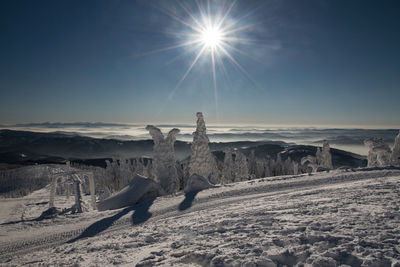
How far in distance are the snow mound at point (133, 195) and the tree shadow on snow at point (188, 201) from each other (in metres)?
3.79

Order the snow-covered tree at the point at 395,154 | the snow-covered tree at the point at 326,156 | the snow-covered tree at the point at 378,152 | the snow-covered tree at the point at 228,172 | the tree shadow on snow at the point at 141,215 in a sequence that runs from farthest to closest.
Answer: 1. the snow-covered tree at the point at 228,172
2. the snow-covered tree at the point at 326,156
3. the snow-covered tree at the point at 378,152
4. the snow-covered tree at the point at 395,154
5. the tree shadow on snow at the point at 141,215

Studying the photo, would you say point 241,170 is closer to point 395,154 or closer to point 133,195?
point 395,154

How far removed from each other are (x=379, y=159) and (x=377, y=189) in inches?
555

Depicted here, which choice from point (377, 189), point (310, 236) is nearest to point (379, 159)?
point (377, 189)

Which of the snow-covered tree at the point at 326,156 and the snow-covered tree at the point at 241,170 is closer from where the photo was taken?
the snow-covered tree at the point at 326,156

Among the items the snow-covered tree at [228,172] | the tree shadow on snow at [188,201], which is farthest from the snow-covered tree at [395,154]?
the snow-covered tree at [228,172]

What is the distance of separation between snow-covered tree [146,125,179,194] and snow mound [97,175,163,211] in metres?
4.66

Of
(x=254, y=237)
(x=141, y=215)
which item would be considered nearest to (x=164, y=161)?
(x=141, y=215)

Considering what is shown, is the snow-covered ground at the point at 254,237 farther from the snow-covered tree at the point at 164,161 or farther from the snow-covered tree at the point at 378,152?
the snow-covered tree at the point at 378,152

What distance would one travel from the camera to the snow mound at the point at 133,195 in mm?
14648

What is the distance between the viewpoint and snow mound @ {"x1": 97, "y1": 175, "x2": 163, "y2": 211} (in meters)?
14.6

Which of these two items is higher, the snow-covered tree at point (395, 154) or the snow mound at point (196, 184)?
the snow-covered tree at point (395, 154)

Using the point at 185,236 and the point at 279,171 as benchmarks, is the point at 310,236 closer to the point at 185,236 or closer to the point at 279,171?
the point at 185,236

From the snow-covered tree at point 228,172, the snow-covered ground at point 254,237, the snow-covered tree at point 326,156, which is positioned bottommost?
the snow-covered tree at point 228,172
